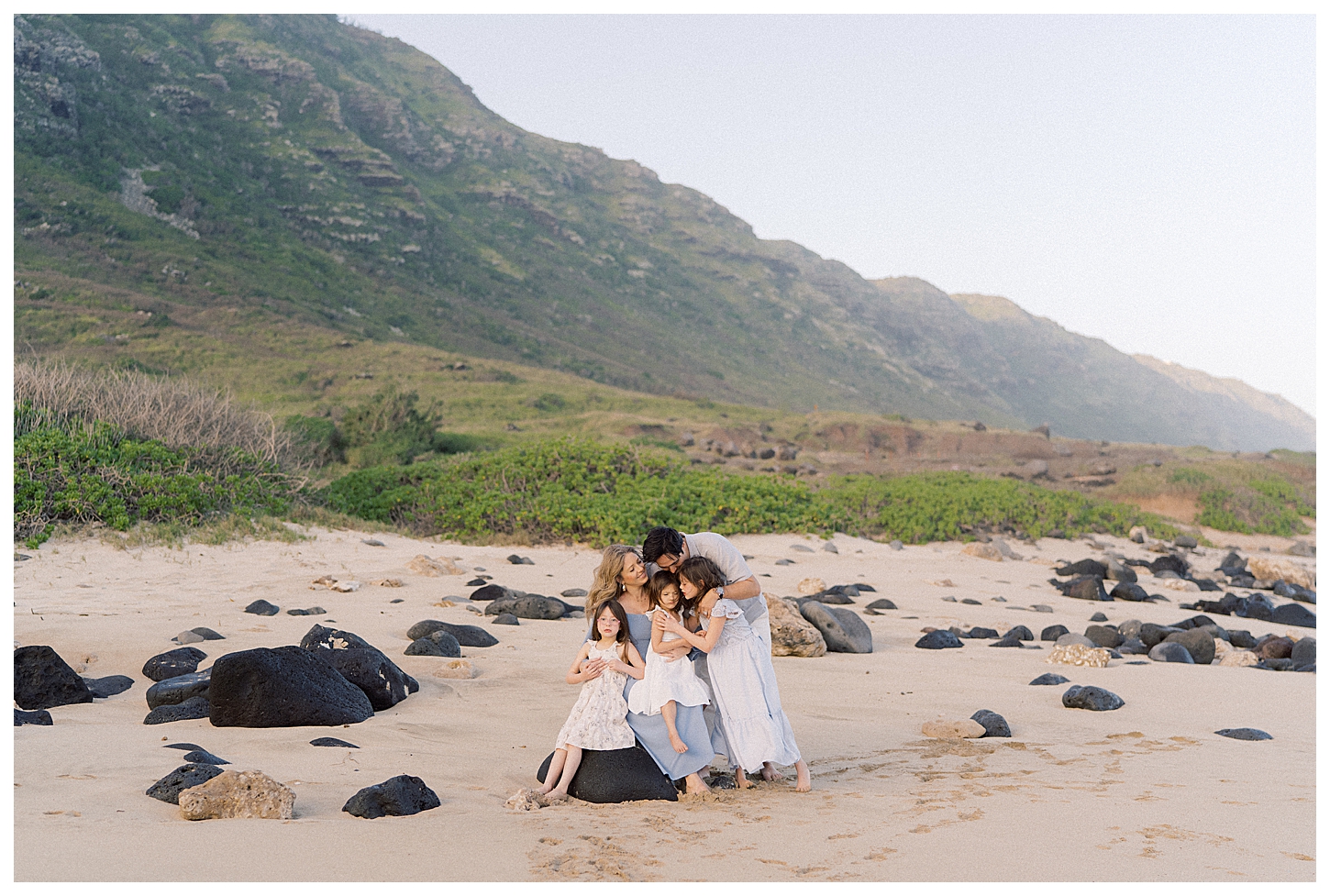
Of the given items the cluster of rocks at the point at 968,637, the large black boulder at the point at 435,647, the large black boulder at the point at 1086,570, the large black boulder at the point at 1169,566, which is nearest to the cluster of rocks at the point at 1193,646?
the cluster of rocks at the point at 968,637

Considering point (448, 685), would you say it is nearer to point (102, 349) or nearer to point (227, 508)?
point (227, 508)

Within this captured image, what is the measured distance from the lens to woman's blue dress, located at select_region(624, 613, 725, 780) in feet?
12.7

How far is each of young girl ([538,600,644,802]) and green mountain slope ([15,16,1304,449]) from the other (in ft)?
138

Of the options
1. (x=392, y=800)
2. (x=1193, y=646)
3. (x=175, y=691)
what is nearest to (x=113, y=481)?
(x=175, y=691)

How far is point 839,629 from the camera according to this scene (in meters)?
6.80

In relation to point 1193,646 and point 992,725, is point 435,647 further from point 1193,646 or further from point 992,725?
point 1193,646

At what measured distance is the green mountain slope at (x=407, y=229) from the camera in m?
48.3

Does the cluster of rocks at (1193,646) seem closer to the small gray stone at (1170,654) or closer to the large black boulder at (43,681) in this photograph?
the small gray stone at (1170,654)

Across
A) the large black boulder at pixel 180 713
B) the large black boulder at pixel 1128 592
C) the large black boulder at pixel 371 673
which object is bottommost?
the large black boulder at pixel 180 713

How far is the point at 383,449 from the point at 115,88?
53153mm

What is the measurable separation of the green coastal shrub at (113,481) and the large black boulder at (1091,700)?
28.3 ft

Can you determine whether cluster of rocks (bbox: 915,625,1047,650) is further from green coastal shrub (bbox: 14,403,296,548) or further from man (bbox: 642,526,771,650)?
green coastal shrub (bbox: 14,403,296,548)

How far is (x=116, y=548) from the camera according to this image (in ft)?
28.8

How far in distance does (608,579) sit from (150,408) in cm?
975
